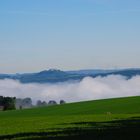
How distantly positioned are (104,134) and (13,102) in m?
97.9

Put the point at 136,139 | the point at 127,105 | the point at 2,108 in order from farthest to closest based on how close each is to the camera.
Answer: the point at 2,108 → the point at 127,105 → the point at 136,139

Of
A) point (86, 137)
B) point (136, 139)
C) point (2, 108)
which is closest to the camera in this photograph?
point (136, 139)

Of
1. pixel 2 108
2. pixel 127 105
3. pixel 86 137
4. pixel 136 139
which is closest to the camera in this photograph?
pixel 136 139

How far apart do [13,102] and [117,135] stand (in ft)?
324

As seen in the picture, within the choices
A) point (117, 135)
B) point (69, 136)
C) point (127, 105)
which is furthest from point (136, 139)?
point (127, 105)

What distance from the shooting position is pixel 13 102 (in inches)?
4793

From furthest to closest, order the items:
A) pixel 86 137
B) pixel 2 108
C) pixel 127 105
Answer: pixel 2 108 < pixel 127 105 < pixel 86 137

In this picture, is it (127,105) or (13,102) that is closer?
(127,105)

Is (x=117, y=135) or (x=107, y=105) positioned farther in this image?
(x=107, y=105)

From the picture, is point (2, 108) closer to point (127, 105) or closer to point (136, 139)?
Answer: point (127, 105)

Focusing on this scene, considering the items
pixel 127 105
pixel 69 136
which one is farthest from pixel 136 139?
pixel 127 105

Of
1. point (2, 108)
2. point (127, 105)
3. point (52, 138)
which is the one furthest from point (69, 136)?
point (2, 108)

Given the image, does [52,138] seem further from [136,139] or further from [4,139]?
[136,139]

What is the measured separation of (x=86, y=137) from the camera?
23.7m
